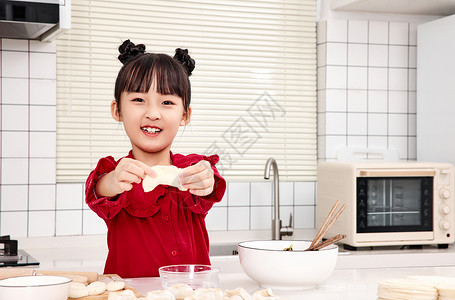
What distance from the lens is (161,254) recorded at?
1.37 metres

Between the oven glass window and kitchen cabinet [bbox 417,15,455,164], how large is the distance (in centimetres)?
28

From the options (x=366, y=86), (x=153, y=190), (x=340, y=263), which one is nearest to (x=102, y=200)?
(x=153, y=190)

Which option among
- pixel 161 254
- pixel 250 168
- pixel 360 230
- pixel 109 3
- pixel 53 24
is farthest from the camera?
pixel 250 168

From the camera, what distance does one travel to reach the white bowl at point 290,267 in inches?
45.1

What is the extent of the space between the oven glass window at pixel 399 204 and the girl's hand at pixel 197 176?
1.26m

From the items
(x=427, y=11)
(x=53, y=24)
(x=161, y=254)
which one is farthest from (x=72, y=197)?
(x=427, y=11)

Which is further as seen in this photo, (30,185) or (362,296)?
(30,185)

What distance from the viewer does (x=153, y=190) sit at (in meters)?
Result: 1.36

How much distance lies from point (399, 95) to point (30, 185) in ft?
5.39

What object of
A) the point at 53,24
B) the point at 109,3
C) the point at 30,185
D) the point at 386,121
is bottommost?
the point at 30,185

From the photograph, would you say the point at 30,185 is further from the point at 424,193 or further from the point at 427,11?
the point at 427,11

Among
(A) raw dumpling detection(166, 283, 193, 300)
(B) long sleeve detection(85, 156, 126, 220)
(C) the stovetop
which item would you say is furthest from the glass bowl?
(C) the stovetop

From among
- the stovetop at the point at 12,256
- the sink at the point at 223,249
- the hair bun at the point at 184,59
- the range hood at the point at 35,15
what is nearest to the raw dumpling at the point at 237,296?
the hair bun at the point at 184,59

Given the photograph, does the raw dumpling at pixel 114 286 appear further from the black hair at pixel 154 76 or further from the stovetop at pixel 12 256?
the stovetop at pixel 12 256
